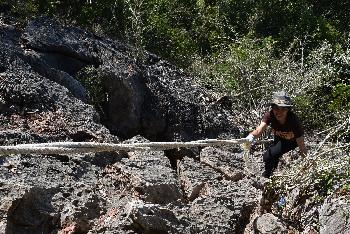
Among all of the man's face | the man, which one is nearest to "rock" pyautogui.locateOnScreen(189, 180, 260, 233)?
the man

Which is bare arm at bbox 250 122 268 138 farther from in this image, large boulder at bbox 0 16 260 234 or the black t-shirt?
large boulder at bbox 0 16 260 234

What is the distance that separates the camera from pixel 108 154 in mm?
4242

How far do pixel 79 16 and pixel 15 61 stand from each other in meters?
4.33

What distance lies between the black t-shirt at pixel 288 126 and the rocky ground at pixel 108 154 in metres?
0.46

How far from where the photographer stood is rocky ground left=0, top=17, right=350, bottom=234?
3377 millimetres

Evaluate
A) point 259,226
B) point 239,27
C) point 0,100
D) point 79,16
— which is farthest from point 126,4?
point 259,226

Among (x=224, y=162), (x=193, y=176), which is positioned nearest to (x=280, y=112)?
(x=224, y=162)

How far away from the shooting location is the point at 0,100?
4.45 metres

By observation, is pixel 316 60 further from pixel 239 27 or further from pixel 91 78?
pixel 91 78

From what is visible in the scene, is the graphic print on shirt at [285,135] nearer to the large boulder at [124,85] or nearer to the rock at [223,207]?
the rock at [223,207]

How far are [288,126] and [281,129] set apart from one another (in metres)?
0.09

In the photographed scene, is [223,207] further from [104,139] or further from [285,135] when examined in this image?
[285,135]

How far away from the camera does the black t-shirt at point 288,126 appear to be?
16.4 feet

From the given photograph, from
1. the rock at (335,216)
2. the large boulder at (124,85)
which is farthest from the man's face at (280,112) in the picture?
the large boulder at (124,85)
